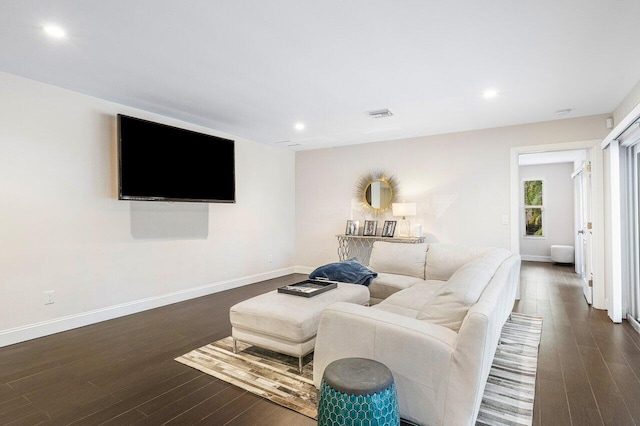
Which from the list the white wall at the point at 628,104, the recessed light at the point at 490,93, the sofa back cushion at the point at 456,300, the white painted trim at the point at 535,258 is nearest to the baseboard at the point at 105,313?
the sofa back cushion at the point at 456,300

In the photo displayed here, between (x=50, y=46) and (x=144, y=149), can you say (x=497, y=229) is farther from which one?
(x=50, y=46)

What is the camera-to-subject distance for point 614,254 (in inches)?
146

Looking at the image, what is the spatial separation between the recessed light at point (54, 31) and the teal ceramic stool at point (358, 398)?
289cm

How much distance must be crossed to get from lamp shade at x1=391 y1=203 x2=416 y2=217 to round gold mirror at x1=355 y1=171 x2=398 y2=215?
1.28 feet

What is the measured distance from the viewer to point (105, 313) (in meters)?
3.83

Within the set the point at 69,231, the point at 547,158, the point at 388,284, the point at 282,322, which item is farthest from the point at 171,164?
the point at 547,158

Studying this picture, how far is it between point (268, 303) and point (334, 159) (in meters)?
4.09

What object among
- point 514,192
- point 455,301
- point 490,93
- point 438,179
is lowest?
point 455,301

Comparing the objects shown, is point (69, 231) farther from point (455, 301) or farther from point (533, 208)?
point (533, 208)

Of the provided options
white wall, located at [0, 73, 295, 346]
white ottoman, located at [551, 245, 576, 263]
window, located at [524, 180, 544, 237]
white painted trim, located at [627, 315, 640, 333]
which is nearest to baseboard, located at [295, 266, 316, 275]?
white wall, located at [0, 73, 295, 346]

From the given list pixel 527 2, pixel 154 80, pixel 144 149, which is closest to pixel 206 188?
pixel 144 149

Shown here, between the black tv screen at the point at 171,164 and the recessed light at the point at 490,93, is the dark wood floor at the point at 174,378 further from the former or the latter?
the recessed light at the point at 490,93

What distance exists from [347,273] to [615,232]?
300 centimetres

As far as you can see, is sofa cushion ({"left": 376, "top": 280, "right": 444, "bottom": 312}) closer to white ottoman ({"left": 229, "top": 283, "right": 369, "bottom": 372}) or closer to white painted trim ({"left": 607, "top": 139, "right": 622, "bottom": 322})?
white ottoman ({"left": 229, "top": 283, "right": 369, "bottom": 372})
